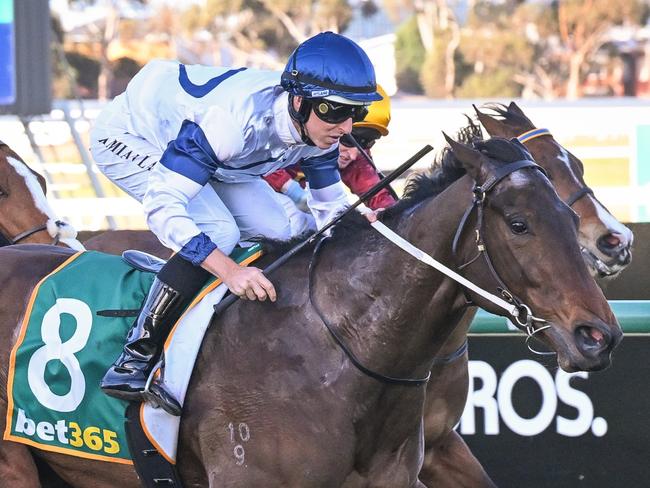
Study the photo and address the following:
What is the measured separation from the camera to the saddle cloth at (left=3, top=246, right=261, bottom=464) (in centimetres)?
343

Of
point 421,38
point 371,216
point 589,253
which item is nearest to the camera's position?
point 371,216

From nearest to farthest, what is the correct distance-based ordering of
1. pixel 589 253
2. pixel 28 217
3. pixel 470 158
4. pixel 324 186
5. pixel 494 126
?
pixel 470 158
pixel 324 186
pixel 589 253
pixel 494 126
pixel 28 217

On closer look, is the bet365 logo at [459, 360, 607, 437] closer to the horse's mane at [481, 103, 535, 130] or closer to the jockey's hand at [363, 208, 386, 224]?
the horse's mane at [481, 103, 535, 130]

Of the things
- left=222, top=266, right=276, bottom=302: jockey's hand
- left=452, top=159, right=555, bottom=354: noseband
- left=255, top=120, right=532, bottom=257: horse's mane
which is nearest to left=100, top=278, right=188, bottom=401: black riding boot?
left=222, top=266, right=276, bottom=302: jockey's hand

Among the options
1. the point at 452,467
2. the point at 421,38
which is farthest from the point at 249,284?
the point at 421,38

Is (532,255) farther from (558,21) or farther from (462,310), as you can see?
(558,21)

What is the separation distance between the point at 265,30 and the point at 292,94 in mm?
23597

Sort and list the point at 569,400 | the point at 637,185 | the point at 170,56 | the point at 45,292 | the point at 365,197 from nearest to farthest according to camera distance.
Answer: the point at 365,197 → the point at 45,292 → the point at 569,400 → the point at 637,185 → the point at 170,56

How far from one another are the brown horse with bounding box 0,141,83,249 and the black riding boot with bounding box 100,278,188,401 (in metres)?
1.91

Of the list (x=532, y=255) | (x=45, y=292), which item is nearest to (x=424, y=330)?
(x=532, y=255)

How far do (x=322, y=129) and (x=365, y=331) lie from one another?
0.57 m

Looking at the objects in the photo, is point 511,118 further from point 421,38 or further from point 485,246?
point 421,38

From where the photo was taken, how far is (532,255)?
282cm

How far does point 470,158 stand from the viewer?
9.80 ft
